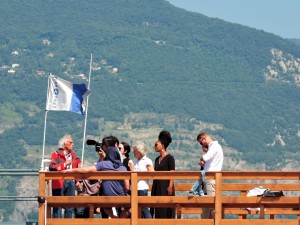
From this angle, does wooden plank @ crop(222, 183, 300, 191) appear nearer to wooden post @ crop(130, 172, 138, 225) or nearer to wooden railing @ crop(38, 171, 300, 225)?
wooden railing @ crop(38, 171, 300, 225)

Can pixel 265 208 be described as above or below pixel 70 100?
below

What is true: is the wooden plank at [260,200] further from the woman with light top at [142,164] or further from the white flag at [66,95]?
the white flag at [66,95]

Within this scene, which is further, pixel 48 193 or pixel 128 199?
pixel 48 193

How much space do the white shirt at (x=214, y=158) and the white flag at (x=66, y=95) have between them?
16.6 ft

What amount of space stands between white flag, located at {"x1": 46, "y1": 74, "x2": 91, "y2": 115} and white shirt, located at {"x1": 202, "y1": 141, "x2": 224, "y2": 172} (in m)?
5.06

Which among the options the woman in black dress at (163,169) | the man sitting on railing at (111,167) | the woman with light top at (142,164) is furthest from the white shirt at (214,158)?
the man sitting on railing at (111,167)

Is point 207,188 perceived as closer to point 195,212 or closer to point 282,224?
point 282,224

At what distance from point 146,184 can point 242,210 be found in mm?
2056

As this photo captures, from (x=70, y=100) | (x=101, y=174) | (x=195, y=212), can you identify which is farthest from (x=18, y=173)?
(x=101, y=174)

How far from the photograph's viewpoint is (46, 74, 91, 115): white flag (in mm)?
26797

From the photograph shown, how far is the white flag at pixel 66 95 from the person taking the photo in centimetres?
2680

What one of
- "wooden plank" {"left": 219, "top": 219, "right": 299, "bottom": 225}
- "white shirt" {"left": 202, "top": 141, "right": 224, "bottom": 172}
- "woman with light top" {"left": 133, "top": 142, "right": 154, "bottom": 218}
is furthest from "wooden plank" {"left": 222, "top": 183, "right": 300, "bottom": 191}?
"woman with light top" {"left": 133, "top": 142, "right": 154, "bottom": 218}

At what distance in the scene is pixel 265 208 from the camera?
2217 cm

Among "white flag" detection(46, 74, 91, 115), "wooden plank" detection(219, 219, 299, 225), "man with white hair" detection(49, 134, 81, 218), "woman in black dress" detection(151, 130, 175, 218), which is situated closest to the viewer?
"wooden plank" detection(219, 219, 299, 225)
